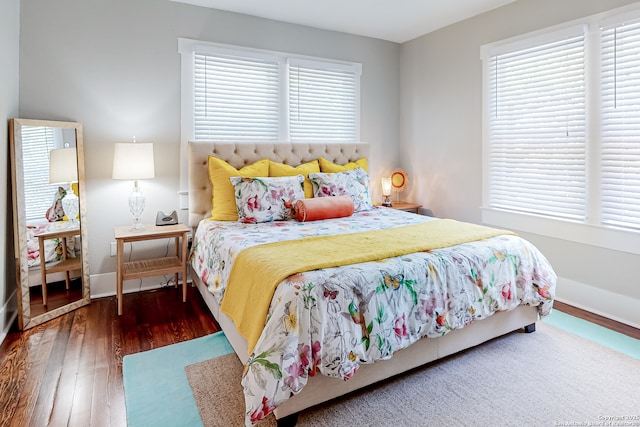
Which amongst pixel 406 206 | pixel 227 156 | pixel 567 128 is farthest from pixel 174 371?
pixel 567 128

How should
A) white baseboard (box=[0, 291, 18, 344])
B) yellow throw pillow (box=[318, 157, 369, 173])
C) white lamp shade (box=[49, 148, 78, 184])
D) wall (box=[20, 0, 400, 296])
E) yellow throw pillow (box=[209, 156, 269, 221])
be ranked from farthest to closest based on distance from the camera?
yellow throw pillow (box=[318, 157, 369, 173]) → yellow throw pillow (box=[209, 156, 269, 221]) → wall (box=[20, 0, 400, 296]) → white lamp shade (box=[49, 148, 78, 184]) → white baseboard (box=[0, 291, 18, 344])

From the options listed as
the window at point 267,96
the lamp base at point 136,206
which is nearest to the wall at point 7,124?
the lamp base at point 136,206

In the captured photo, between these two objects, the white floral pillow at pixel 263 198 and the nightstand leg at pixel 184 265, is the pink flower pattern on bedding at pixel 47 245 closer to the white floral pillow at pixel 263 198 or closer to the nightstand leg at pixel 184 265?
the nightstand leg at pixel 184 265

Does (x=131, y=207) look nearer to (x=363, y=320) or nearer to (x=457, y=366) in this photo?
(x=363, y=320)

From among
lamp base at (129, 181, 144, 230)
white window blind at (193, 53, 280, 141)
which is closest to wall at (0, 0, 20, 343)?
lamp base at (129, 181, 144, 230)

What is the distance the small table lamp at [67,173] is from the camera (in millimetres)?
3062

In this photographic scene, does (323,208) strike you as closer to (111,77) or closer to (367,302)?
(367,302)

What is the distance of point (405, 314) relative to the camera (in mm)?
2020

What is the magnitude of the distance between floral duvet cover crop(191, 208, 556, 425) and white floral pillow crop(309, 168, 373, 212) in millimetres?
914

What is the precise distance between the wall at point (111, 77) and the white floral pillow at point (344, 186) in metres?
1.36

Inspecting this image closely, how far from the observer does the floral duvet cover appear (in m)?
1.69

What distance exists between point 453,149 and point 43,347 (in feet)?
13.5

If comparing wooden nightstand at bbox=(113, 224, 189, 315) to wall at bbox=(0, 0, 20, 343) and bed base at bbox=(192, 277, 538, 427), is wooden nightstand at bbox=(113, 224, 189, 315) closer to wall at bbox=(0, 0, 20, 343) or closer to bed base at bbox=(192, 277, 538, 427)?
bed base at bbox=(192, 277, 538, 427)

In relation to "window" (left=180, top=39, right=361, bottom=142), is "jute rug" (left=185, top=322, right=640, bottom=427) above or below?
below
